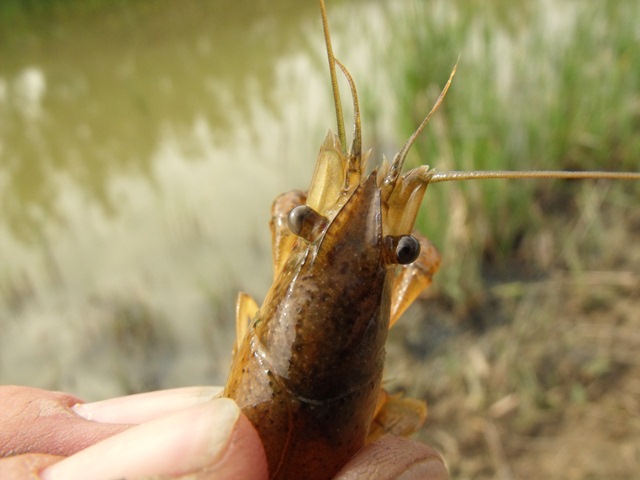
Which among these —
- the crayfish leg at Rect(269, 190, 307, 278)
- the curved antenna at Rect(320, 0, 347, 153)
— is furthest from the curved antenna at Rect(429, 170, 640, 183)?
the crayfish leg at Rect(269, 190, 307, 278)

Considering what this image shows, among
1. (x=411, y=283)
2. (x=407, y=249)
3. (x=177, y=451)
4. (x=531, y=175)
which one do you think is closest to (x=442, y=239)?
(x=411, y=283)

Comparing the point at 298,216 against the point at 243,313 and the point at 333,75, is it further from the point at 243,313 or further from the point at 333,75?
the point at 243,313

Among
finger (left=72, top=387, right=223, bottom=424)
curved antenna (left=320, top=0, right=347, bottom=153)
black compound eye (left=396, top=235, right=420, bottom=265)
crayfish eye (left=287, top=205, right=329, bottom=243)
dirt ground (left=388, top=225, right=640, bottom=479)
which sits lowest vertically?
dirt ground (left=388, top=225, right=640, bottom=479)

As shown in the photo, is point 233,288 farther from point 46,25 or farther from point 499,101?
point 46,25

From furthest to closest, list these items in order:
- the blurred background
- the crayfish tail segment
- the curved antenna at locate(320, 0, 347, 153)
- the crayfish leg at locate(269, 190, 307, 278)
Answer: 1. the blurred background
2. the crayfish tail segment
3. the crayfish leg at locate(269, 190, 307, 278)
4. the curved antenna at locate(320, 0, 347, 153)

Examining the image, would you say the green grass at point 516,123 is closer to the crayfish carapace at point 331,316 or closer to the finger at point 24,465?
the crayfish carapace at point 331,316

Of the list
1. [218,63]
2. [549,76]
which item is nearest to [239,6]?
[218,63]

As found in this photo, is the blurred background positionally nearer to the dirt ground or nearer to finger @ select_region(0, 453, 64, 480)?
the dirt ground
